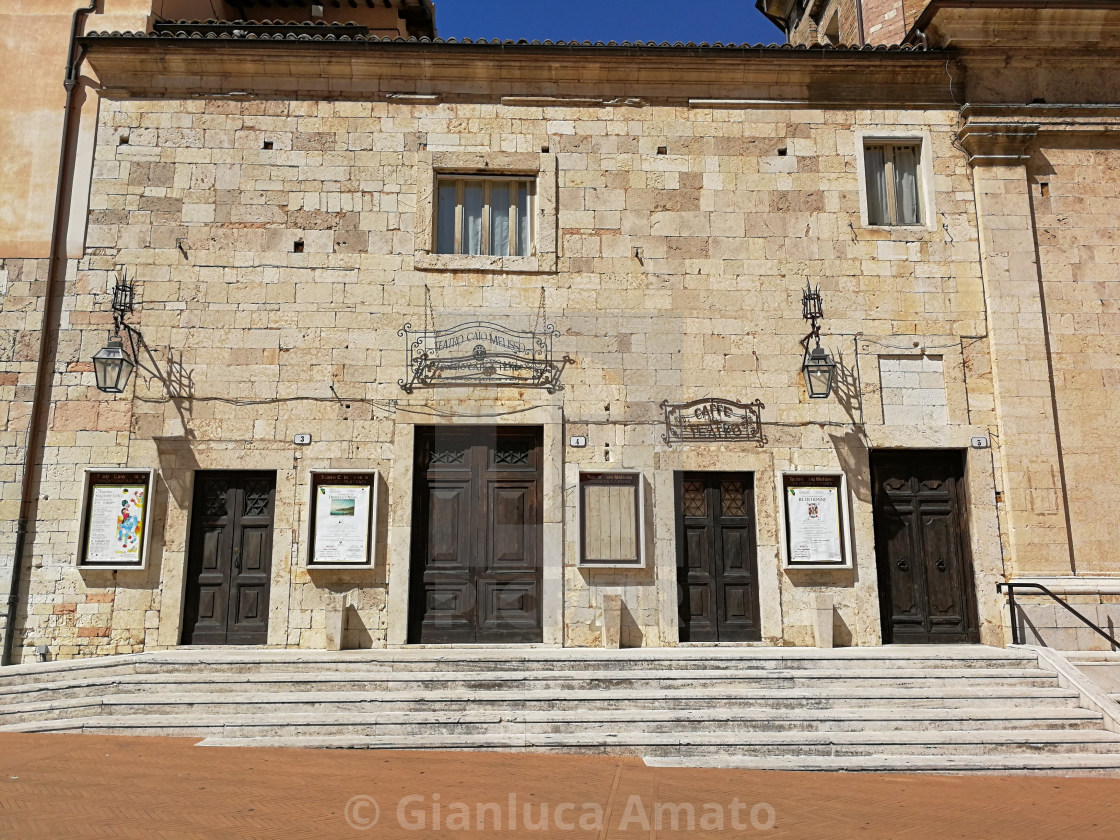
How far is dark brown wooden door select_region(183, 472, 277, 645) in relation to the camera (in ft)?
31.5

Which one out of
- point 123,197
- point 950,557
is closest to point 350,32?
point 123,197

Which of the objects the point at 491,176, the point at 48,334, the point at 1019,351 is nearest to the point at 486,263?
the point at 491,176

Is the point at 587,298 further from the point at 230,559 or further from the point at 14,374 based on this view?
the point at 14,374

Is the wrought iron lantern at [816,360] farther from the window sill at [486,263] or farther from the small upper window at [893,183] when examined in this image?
the window sill at [486,263]

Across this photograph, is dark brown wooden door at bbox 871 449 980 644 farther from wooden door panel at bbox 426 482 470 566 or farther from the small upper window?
wooden door panel at bbox 426 482 470 566

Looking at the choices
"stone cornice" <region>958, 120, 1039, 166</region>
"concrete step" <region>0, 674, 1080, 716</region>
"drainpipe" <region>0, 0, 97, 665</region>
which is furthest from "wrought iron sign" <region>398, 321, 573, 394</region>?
"stone cornice" <region>958, 120, 1039, 166</region>

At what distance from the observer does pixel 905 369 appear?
10227 mm

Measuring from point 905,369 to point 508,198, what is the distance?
560cm

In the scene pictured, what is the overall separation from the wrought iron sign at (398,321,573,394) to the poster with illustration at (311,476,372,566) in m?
1.42

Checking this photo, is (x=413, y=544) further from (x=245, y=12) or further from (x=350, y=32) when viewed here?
(x=245, y=12)

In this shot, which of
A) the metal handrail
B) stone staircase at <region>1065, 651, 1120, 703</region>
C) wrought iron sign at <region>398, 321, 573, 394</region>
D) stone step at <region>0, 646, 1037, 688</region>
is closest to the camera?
stone step at <region>0, 646, 1037, 688</region>

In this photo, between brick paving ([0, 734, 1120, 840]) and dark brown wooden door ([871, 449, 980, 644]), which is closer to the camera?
brick paving ([0, 734, 1120, 840])

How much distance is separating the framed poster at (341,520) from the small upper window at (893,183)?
7.49 metres

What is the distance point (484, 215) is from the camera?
10625 millimetres
